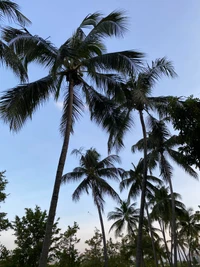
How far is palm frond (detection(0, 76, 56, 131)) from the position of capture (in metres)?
8.55

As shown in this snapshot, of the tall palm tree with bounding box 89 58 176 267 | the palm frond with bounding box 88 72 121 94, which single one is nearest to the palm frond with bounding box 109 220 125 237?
the tall palm tree with bounding box 89 58 176 267

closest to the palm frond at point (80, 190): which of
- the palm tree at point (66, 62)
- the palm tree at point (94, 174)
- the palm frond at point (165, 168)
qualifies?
the palm tree at point (94, 174)

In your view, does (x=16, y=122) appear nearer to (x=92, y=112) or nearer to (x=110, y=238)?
(x=92, y=112)

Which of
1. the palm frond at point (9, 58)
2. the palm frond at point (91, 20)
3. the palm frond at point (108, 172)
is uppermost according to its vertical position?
the palm frond at point (108, 172)

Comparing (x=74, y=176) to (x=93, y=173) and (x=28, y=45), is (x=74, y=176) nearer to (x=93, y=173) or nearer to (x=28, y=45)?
(x=93, y=173)

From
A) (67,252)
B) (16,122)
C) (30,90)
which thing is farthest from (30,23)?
(67,252)

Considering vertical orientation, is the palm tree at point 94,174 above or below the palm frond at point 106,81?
above

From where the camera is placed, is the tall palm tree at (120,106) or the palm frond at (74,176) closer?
the tall palm tree at (120,106)

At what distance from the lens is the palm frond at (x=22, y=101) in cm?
855

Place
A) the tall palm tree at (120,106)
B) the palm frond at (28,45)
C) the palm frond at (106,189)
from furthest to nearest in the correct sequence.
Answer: the palm frond at (106,189) → the tall palm tree at (120,106) → the palm frond at (28,45)

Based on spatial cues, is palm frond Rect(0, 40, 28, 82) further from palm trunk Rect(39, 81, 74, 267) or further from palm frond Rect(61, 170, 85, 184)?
palm frond Rect(61, 170, 85, 184)

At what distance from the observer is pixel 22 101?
28.9ft

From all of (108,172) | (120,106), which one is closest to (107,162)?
(108,172)

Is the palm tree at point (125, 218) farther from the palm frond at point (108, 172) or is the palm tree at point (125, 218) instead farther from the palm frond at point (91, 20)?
the palm frond at point (91, 20)
